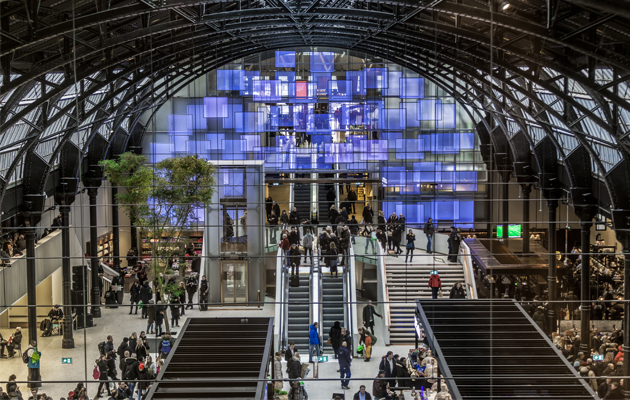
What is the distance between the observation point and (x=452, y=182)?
38.3 metres

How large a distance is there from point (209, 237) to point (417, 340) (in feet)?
35.7

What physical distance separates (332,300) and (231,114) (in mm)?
15815

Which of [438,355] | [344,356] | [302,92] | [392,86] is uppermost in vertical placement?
[392,86]

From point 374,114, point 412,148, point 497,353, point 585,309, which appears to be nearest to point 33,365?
point 497,353

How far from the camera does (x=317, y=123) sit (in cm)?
3603

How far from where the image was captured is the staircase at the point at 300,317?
2625 centimetres

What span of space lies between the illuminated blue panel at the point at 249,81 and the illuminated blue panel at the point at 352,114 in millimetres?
4719

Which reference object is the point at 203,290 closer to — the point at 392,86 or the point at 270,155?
the point at 270,155

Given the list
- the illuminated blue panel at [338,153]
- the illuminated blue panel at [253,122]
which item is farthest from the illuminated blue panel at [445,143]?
the illuminated blue panel at [253,122]

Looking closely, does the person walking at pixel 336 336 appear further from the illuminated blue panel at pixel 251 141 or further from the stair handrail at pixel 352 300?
the illuminated blue panel at pixel 251 141

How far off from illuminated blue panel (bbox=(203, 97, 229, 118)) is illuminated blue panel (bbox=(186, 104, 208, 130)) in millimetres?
1270

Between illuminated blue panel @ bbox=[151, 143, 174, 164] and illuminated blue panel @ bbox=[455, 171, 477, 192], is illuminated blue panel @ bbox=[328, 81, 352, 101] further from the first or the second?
illuminated blue panel @ bbox=[151, 143, 174, 164]

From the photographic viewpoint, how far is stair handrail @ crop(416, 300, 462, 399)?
58.1 feet

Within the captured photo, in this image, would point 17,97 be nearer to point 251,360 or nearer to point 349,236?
point 251,360
